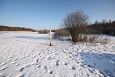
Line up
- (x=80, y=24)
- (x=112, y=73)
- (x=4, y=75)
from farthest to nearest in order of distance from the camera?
(x=80, y=24), (x=112, y=73), (x=4, y=75)

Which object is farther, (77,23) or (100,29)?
(100,29)

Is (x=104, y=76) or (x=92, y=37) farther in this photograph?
(x=92, y=37)

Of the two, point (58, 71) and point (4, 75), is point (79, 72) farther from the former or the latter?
point (4, 75)

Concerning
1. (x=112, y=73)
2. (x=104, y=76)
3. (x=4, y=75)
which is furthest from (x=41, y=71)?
(x=112, y=73)

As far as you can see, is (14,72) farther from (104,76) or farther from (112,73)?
(112,73)

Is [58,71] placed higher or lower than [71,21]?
lower

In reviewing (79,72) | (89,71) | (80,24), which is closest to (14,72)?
(79,72)

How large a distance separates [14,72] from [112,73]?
11.5ft

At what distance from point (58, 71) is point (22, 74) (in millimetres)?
1280

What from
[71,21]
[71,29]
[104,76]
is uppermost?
[71,21]

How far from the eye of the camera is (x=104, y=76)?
14.1 feet

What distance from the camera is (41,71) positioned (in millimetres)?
4711

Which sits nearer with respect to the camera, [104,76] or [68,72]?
[104,76]

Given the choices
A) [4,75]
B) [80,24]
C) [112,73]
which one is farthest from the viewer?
[80,24]
